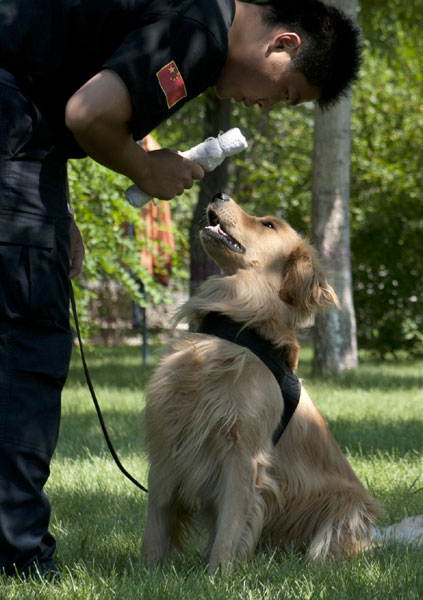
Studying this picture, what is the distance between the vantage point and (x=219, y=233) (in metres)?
3.69

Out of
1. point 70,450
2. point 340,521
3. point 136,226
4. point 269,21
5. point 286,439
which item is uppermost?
point 269,21

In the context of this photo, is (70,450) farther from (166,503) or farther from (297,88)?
(297,88)

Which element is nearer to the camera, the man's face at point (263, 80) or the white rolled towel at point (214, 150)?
the man's face at point (263, 80)

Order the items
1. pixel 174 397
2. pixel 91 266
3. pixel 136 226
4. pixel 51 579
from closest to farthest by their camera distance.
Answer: pixel 51 579, pixel 174 397, pixel 91 266, pixel 136 226

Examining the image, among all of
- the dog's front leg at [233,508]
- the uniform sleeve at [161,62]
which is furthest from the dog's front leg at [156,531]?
the uniform sleeve at [161,62]

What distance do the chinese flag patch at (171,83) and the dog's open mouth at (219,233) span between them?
1.19m

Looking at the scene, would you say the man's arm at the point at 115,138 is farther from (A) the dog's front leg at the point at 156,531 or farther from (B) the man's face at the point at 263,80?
(A) the dog's front leg at the point at 156,531

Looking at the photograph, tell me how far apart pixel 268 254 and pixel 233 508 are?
3.85 feet

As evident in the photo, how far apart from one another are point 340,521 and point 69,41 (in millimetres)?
2238

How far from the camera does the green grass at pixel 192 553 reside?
2.82 metres

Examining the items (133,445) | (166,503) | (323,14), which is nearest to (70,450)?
(133,445)

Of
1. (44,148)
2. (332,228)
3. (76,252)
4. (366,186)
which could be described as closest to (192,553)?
(76,252)

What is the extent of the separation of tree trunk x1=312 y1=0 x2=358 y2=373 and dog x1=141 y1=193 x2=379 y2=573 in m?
6.86

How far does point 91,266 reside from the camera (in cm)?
930
